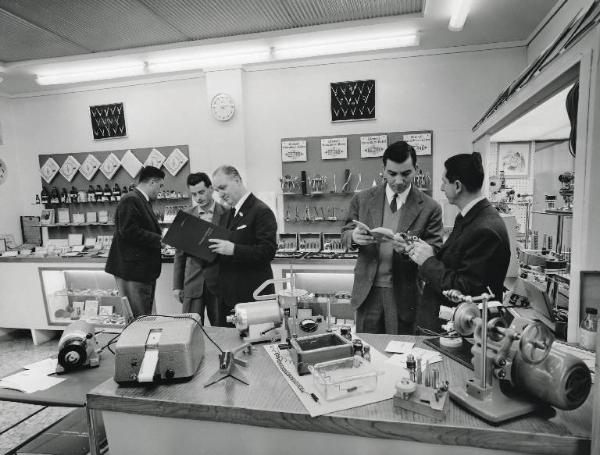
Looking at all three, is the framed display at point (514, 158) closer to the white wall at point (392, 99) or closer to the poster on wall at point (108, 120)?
the white wall at point (392, 99)

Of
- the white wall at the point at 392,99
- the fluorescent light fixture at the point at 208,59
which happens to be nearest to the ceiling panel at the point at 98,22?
the fluorescent light fixture at the point at 208,59

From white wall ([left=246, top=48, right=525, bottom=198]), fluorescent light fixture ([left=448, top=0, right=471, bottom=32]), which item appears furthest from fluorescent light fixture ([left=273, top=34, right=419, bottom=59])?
white wall ([left=246, top=48, right=525, bottom=198])

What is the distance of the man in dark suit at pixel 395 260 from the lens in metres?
2.23

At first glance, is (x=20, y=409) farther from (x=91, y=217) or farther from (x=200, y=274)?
(x=91, y=217)

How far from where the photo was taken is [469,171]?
6.05 ft

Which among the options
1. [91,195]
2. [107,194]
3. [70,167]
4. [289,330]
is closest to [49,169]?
[70,167]

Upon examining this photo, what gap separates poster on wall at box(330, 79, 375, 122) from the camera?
4426 mm

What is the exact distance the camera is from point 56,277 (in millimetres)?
4633

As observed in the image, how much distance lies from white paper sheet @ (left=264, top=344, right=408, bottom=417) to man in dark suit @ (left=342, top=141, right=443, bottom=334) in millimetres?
684

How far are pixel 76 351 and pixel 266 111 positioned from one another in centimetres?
363

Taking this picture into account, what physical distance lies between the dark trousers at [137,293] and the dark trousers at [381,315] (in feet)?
7.49

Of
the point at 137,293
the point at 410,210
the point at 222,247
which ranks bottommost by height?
the point at 137,293

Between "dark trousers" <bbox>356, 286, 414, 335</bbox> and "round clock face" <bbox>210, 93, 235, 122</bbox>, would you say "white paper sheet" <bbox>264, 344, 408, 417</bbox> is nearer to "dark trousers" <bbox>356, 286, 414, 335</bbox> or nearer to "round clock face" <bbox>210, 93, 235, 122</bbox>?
"dark trousers" <bbox>356, 286, 414, 335</bbox>

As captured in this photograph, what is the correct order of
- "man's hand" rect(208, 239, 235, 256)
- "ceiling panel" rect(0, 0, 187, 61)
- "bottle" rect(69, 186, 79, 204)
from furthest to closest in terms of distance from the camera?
"bottle" rect(69, 186, 79, 204) < "ceiling panel" rect(0, 0, 187, 61) < "man's hand" rect(208, 239, 235, 256)
